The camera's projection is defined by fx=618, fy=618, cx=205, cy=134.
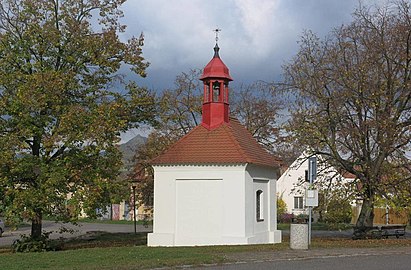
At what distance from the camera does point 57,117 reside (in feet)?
80.5

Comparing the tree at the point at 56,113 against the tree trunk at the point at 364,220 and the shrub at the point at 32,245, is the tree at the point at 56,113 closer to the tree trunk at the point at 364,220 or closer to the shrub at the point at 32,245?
the shrub at the point at 32,245

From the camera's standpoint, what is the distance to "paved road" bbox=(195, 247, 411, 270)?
16000 mm

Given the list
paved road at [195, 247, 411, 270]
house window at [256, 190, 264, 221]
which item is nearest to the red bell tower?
house window at [256, 190, 264, 221]

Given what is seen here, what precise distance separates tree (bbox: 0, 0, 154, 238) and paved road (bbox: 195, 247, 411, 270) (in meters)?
8.65

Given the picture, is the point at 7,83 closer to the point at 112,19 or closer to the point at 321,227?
the point at 112,19

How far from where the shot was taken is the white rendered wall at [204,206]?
84.2ft

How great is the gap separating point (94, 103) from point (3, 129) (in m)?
3.82

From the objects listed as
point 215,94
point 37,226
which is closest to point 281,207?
point 215,94

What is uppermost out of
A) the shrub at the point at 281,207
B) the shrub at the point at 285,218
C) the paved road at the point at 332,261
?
the shrub at the point at 281,207

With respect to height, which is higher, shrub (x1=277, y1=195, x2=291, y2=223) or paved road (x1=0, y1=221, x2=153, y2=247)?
shrub (x1=277, y1=195, x2=291, y2=223)

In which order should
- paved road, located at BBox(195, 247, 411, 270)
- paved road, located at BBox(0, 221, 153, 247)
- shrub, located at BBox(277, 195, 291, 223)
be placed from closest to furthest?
paved road, located at BBox(195, 247, 411, 270) < paved road, located at BBox(0, 221, 153, 247) < shrub, located at BBox(277, 195, 291, 223)

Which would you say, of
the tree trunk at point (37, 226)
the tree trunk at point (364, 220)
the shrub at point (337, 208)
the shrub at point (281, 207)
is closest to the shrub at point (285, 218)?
the shrub at point (281, 207)

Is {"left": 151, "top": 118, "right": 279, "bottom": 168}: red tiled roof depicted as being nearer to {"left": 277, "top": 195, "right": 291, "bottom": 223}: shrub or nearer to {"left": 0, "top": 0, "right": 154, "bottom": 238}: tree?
{"left": 0, "top": 0, "right": 154, "bottom": 238}: tree

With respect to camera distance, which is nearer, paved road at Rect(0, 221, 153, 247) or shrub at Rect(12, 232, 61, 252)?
shrub at Rect(12, 232, 61, 252)
